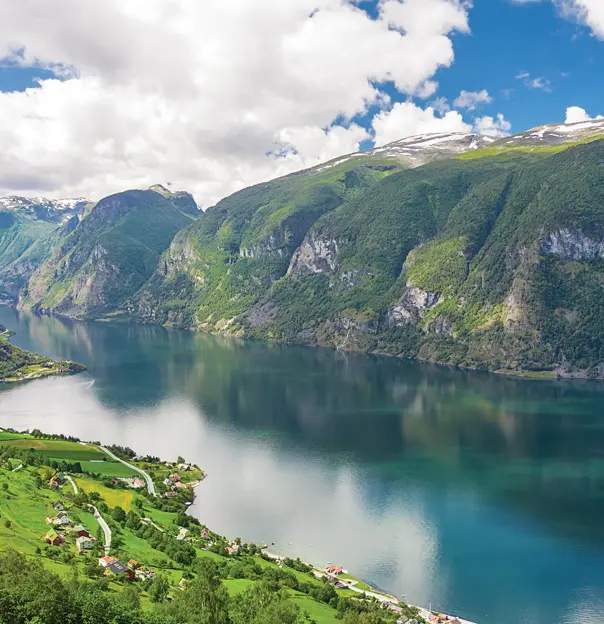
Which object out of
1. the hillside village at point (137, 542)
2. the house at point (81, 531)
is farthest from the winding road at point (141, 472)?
the house at point (81, 531)

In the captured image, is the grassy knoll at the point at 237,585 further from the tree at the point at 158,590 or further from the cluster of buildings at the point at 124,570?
the cluster of buildings at the point at 124,570

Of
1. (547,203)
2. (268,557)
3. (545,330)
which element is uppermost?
(547,203)

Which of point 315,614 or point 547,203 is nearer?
point 315,614

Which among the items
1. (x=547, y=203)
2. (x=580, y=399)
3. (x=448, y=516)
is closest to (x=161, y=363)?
(x=580, y=399)

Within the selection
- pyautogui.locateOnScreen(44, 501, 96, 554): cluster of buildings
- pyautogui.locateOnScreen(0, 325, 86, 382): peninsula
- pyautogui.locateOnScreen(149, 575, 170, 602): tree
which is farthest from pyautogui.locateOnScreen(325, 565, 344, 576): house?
pyautogui.locateOnScreen(0, 325, 86, 382): peninsula

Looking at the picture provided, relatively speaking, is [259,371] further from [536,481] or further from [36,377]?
[536,481]

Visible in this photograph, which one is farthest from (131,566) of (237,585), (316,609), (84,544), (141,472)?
(141,472)

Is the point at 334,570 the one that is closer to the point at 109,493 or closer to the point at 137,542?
the point at 137,542

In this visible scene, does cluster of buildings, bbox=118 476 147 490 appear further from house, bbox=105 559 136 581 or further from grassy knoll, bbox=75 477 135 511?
house, bbox=105 559 136 581
